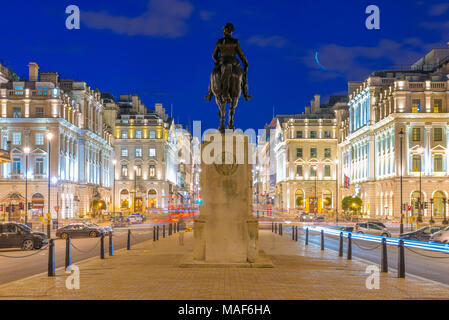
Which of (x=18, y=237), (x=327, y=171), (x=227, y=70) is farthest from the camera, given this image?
(x=327, y=171)

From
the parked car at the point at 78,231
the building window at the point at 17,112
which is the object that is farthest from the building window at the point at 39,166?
the parked car at the point at 78,231

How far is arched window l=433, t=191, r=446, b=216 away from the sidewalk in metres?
62.6

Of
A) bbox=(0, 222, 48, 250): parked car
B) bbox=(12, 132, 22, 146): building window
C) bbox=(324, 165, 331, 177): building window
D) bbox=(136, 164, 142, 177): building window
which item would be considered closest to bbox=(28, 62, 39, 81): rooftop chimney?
bbox=(12, 132, 22, 146): building window

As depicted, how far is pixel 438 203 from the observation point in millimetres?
75000

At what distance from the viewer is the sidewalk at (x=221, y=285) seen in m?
11.6

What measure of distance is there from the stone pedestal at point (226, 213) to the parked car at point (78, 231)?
2630 centimetres

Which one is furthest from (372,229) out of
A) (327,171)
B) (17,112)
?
(327,171)

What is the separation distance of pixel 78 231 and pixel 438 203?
178ft

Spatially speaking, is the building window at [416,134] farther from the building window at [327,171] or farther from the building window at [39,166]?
the building window at [39,166]

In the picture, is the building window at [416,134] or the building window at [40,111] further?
the building window at [416,134]

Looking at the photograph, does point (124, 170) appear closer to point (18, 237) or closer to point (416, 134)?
point (416, 134)

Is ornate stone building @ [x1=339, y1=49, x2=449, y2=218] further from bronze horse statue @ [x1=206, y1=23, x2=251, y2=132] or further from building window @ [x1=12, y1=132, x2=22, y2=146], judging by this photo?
bronze horse statue @ [x1=206, y1=23, x2=251, y2=132]

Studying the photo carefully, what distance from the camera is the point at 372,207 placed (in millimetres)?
86750
